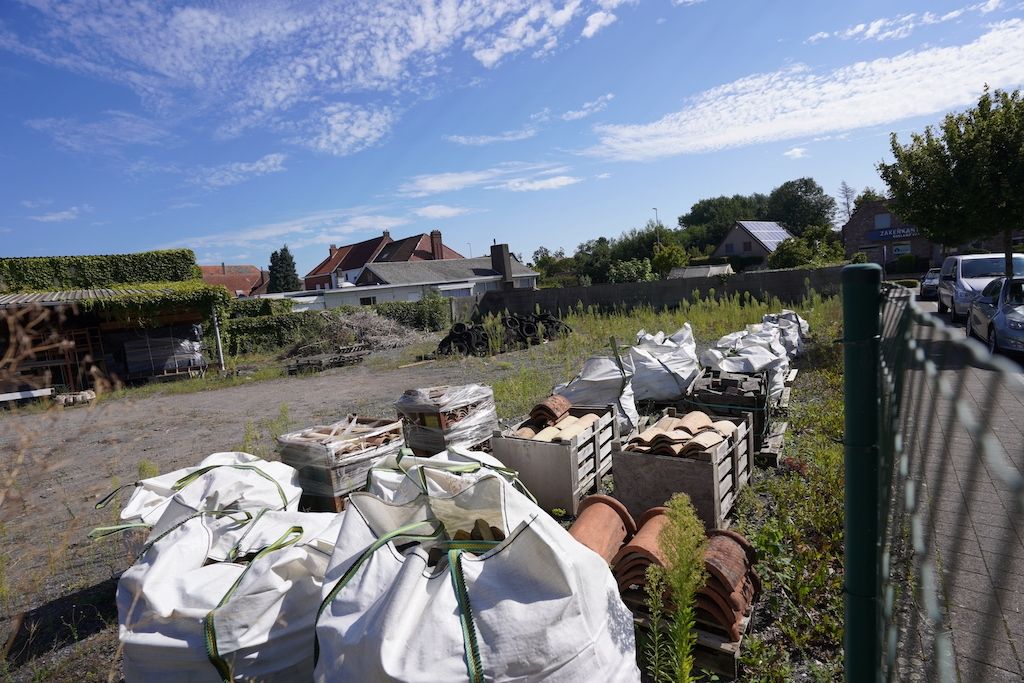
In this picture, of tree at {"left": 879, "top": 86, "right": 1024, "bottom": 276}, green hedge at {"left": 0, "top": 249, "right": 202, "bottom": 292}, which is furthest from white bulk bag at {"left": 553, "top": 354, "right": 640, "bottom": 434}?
Result: green hedge at {"left": 0, "top": 249, "right": 202, "bottom": 292}

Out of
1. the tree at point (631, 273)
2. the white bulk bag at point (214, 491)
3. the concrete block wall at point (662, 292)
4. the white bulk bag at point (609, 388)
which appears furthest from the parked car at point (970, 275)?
the tree at point (631, 273)

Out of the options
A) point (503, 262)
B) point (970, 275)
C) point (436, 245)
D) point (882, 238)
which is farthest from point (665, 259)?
point (970, 275)

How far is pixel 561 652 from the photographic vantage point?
2086mm

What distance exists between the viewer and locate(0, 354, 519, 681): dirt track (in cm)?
215

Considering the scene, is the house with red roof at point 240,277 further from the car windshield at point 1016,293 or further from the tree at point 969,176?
the car windshield at point 1016,293

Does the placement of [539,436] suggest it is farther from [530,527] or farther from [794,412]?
[794,412]

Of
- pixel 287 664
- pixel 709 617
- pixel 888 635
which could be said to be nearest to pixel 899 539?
pixel 888 635

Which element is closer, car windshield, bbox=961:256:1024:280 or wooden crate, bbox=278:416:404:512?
wooden crate, bbox=278:416:404:512

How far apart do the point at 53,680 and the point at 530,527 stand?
3.29m

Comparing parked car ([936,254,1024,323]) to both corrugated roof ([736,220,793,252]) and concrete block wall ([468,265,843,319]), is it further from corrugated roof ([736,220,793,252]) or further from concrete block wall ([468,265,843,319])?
corrugated roof ([736,220,793,252])

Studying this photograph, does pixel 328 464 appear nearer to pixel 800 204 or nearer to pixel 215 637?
pixel 215 637

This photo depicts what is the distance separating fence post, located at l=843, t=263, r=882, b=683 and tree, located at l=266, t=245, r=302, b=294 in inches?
2458

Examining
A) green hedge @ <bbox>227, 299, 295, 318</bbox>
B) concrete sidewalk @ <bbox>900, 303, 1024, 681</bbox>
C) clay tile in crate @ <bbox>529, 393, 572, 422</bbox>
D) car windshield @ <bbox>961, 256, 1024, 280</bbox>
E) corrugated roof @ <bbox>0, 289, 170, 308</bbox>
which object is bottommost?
clay tile in crate @ <bbox>529, 393, 572, 422</bbox>

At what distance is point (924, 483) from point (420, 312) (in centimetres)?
2395
